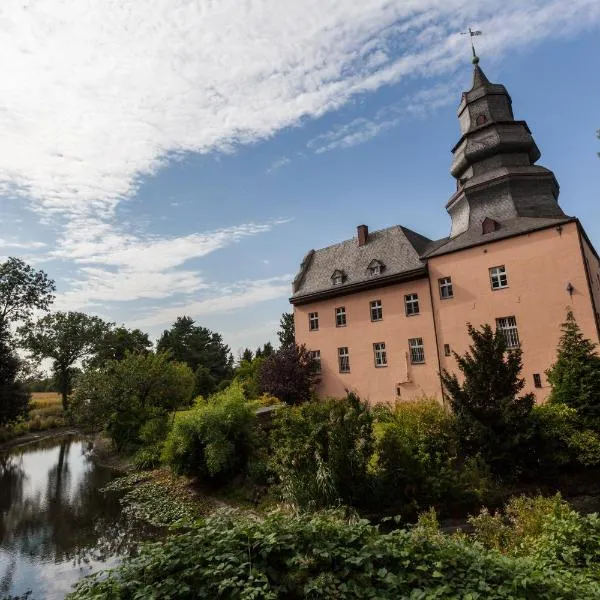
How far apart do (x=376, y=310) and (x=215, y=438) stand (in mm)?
12954

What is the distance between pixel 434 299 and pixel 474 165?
26.9 ft

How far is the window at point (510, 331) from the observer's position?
18.2 metres

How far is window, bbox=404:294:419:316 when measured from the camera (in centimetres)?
2178

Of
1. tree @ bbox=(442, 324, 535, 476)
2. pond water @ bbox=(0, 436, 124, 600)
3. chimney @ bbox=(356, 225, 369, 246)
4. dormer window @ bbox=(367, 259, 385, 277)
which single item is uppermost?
chimney @ bbox=(356, 225, 369, 246)

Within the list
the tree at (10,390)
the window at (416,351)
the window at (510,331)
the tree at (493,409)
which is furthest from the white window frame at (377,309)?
the tree at (10,390)

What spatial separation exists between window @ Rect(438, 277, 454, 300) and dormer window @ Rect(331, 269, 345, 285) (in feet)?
22.0

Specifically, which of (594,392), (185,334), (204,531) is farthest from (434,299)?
(185,334)

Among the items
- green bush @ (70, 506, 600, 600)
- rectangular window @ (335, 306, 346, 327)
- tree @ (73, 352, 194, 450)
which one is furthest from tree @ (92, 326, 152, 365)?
green bush @ (70, 506, 600, 600)

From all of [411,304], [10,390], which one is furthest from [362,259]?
[10,390]

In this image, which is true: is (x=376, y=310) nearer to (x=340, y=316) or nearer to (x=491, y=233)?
(x=340, y=316)

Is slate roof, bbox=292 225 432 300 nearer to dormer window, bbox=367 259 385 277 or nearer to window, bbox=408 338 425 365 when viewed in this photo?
Answer: dormer window, bbox=367 259 385 277

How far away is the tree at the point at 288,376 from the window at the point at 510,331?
11.6 meters

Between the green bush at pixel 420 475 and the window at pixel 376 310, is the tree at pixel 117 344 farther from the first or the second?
the green bush at pixel 420 475

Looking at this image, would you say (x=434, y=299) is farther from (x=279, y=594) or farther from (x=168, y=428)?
(x=279, y=594)
